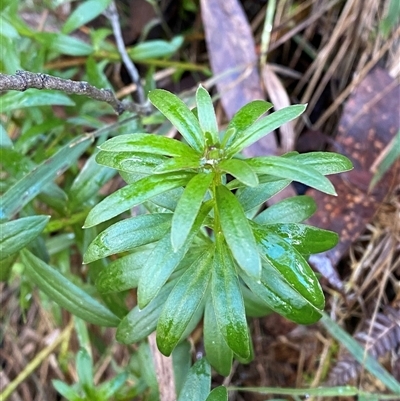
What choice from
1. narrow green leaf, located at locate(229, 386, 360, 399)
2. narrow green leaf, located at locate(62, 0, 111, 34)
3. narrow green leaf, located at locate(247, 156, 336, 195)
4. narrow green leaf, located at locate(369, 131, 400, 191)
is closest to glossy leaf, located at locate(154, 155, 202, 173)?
narrow green leaf, located at locate(247, 156, 336, 195)

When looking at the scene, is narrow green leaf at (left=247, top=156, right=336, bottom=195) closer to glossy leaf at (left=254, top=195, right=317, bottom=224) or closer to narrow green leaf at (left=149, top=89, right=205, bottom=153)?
narrow green leaf at (left=149, top=89, right=205, bottom=153)

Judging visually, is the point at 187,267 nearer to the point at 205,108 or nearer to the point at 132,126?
the point at 205,108

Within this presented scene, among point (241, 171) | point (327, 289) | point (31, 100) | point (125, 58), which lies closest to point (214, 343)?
point (241, 171)

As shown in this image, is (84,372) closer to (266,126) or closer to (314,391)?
(314,391)

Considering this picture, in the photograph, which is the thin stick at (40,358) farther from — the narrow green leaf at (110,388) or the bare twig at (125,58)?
the bare twig at (125,58)

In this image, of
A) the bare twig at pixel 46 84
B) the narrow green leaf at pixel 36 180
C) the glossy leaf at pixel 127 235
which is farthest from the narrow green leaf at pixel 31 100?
the glossy leaf at pixel 127 235

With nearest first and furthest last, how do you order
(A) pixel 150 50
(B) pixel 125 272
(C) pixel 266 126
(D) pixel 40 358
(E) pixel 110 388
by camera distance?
(C) pixel 266 126 → (B) pixel 125 272 → (E) pixel 110 388 → (A) pixel 150 50 → (D) pixel 40 358
